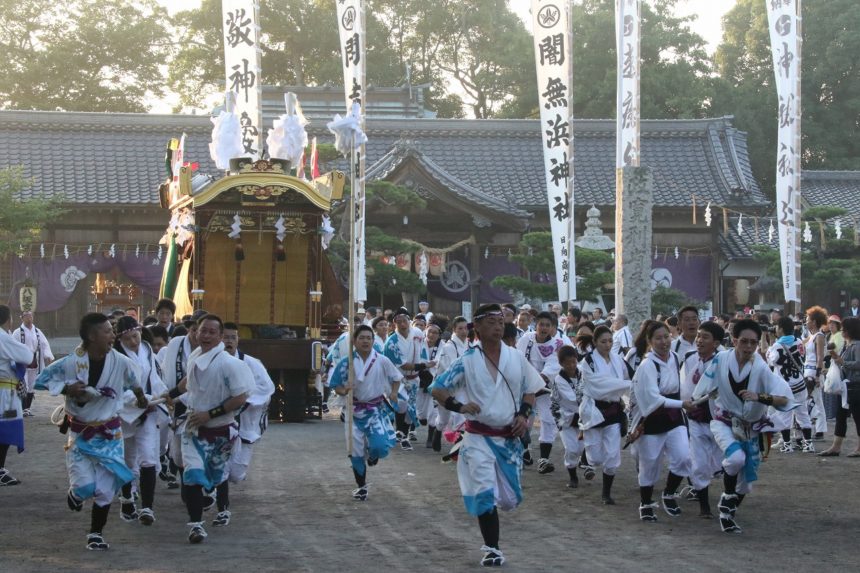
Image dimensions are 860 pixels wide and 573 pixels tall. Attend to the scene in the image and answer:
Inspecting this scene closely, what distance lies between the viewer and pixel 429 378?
16.2 meters

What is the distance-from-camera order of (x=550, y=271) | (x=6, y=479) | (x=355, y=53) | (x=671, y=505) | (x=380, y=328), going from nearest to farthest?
(x=671, y=505), (x=6, y=479), (x=380, y=328), (x=355, y=53), (x=550, y=271)

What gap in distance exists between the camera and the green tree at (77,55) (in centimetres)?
3997

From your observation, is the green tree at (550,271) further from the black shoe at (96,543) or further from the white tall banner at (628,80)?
the black shoe at (96,543)

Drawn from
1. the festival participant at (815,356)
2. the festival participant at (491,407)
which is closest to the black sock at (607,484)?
the festival participant at (491,407)

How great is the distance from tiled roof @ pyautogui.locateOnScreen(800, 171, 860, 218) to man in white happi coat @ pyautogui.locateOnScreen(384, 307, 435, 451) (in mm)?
20470

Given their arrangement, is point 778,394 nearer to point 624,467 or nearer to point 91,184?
point 624,467

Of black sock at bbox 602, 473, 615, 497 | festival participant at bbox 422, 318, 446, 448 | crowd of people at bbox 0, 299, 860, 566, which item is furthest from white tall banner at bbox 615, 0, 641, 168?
black sock at bbox 602, 473, 615, 497

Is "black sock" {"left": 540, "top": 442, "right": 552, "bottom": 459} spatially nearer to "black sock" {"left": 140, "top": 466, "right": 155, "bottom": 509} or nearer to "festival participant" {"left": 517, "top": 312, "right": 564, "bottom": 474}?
"festival participant" {"left": 517, "top": 312, "right": 564, "bottom": 474}

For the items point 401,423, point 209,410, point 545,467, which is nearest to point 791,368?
point 545,467

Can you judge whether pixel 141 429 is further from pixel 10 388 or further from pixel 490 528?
pixel 490 528

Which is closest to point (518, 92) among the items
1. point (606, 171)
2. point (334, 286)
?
point (606, 171)

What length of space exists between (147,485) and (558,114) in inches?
434

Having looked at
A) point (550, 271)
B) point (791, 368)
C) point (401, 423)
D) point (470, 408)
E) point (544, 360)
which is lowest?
point (401, 423)

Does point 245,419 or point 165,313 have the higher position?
point 165,313
